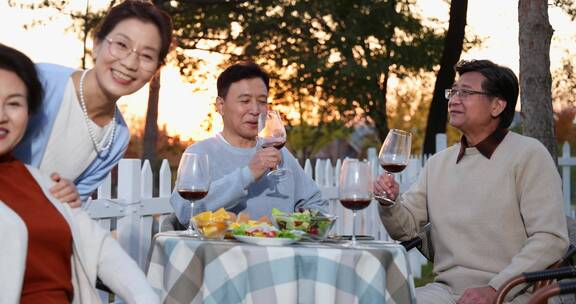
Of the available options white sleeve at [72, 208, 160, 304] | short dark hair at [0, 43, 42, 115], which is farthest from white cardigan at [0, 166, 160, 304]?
short dark hair at [0, 43, 42, 115]

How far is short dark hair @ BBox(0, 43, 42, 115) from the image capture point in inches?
116

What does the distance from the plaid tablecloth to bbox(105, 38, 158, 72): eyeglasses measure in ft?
2.45

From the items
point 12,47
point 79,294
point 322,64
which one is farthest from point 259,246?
A: point 322,64

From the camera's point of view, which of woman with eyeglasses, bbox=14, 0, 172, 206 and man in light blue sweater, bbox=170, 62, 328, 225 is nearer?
woman with eyeglasses, bbox=14, 0, 172, 206

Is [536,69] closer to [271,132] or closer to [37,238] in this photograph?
[271,132]

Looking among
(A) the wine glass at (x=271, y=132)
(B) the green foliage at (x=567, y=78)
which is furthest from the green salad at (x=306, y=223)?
(B) the green foliage at (x=567, y=78)

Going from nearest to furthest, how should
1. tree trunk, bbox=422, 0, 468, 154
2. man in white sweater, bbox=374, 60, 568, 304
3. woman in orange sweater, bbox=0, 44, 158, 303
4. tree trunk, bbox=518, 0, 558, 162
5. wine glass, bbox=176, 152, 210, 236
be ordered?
woman in orange sweater, bbox=0, 44, 158, 303, wine glass, bbox=176, 152, 210, 236, man in white sweater, bbox=374, 60, 568, 304, tree trunk, bbox=518, 0, 558, 162, tree trunk, bbox=422, 0, 468, 154

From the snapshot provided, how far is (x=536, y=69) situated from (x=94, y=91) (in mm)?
5268

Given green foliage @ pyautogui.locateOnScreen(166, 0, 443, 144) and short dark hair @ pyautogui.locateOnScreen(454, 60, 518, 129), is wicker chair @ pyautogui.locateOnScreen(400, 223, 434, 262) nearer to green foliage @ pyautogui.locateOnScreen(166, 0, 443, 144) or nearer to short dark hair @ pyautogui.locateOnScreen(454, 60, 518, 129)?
short dark hair @ pyautogui.locateOnScreen(454, 60, 518, 129)

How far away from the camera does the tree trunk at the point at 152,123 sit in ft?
61.9

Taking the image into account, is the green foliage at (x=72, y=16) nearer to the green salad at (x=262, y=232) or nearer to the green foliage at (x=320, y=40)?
the green foliage at (x=320, y=40)

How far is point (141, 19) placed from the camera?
137 inches

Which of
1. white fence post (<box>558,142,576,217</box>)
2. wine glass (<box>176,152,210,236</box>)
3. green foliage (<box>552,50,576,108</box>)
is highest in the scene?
green foliage (<box>552,50,576,108</box>)

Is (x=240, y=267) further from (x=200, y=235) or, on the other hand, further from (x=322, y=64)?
(x=322, y=64)
